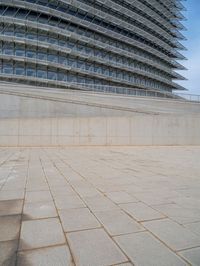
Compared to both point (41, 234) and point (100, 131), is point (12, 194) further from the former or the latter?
point (100, 131)

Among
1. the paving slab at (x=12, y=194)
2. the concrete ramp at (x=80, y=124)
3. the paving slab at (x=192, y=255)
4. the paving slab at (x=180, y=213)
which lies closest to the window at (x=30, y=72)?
the concrete ramp at (x=80, y=124)

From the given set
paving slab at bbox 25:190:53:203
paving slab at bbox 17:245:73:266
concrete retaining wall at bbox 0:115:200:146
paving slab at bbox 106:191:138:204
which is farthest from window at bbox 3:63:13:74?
paving slab at bbox 17:245:73:266

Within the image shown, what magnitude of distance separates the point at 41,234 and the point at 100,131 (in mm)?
16713

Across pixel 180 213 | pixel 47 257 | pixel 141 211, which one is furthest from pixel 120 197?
pixel 47 257

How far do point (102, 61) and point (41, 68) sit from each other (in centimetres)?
1309

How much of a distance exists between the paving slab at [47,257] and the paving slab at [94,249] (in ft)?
0.32

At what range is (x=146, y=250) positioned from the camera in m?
2.73

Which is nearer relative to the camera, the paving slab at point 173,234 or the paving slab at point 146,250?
Result: the paving slab at point 146,250

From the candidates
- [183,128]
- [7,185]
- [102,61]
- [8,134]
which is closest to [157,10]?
[102,61]

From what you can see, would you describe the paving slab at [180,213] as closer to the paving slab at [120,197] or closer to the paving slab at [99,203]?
the paving slab at [120,197]

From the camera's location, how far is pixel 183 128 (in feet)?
69.9

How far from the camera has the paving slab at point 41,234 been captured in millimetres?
2887

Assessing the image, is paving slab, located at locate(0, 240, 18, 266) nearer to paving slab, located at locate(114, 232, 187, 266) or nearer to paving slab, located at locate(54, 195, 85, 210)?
paving slab, located at locate(114, 232, 187, 266)

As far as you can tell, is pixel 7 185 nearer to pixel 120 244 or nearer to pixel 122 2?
pixel 120 244
